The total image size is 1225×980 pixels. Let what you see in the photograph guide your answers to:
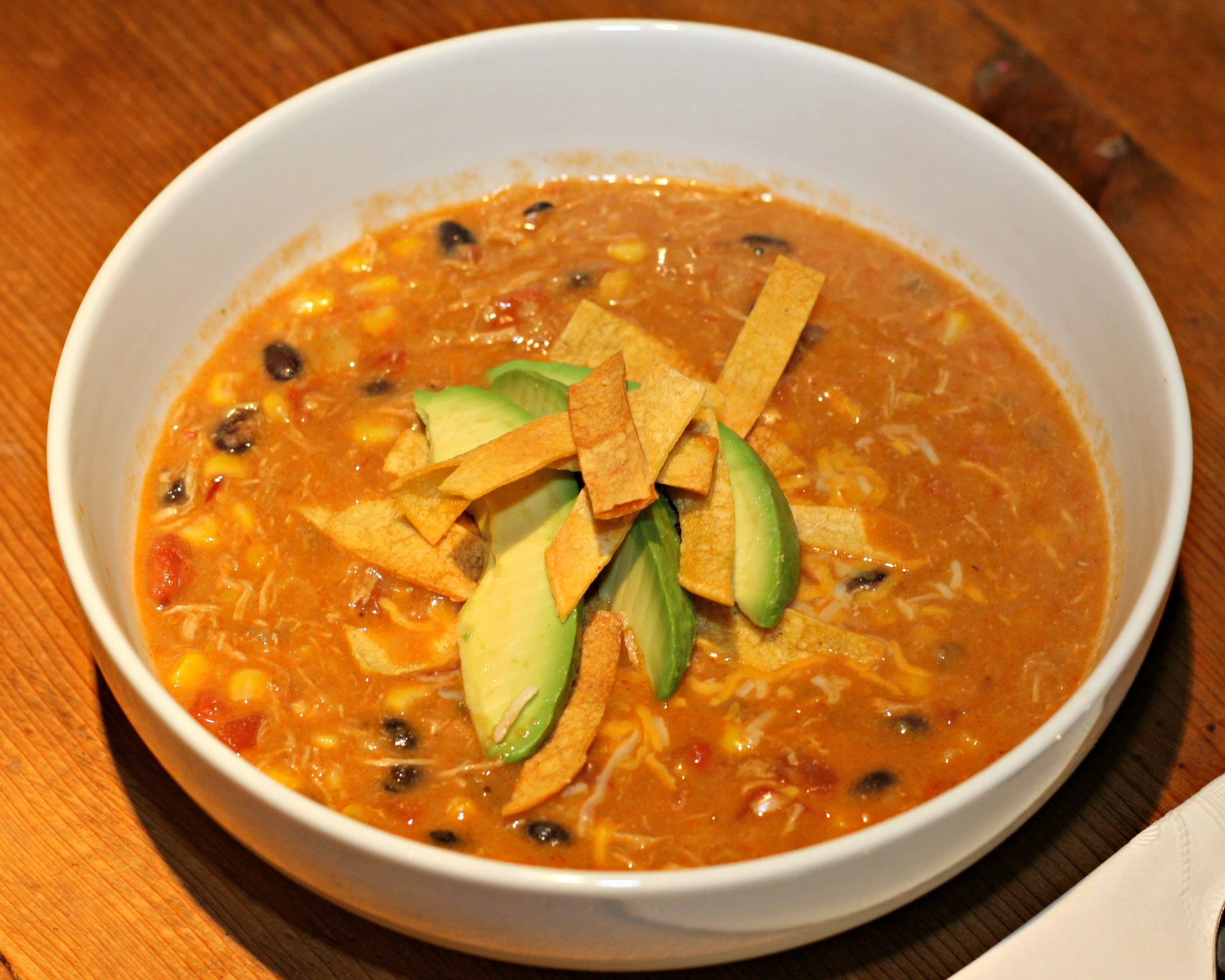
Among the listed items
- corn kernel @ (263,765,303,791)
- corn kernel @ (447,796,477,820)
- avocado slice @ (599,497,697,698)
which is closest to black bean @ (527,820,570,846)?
corn kernel @ (447,796,477,820)

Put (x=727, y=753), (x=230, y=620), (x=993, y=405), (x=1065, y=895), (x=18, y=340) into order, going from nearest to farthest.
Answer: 1. (x=1065, y=895)
2. (x=727, y=753)
3. (x=230, y=620)
4. (x=993, y=405)
5. (x=18, y=340)

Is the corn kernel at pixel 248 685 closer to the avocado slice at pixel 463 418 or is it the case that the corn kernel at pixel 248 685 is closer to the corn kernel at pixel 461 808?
the corn kernel at pixel 461 808

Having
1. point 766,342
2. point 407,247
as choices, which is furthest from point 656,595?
point 407,247

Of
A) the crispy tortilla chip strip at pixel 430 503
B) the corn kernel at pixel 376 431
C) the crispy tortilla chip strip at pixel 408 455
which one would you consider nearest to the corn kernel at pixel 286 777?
the crispy tortilla chip strip at pixel 430 503

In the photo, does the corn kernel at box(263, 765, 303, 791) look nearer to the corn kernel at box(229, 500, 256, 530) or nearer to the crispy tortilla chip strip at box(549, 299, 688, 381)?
the corn kernel at box(229, 500, 256, 530)

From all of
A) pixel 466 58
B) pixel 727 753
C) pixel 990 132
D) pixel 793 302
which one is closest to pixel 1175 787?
pixel 727 753

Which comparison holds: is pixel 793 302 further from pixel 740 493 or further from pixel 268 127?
pixel 268 127
